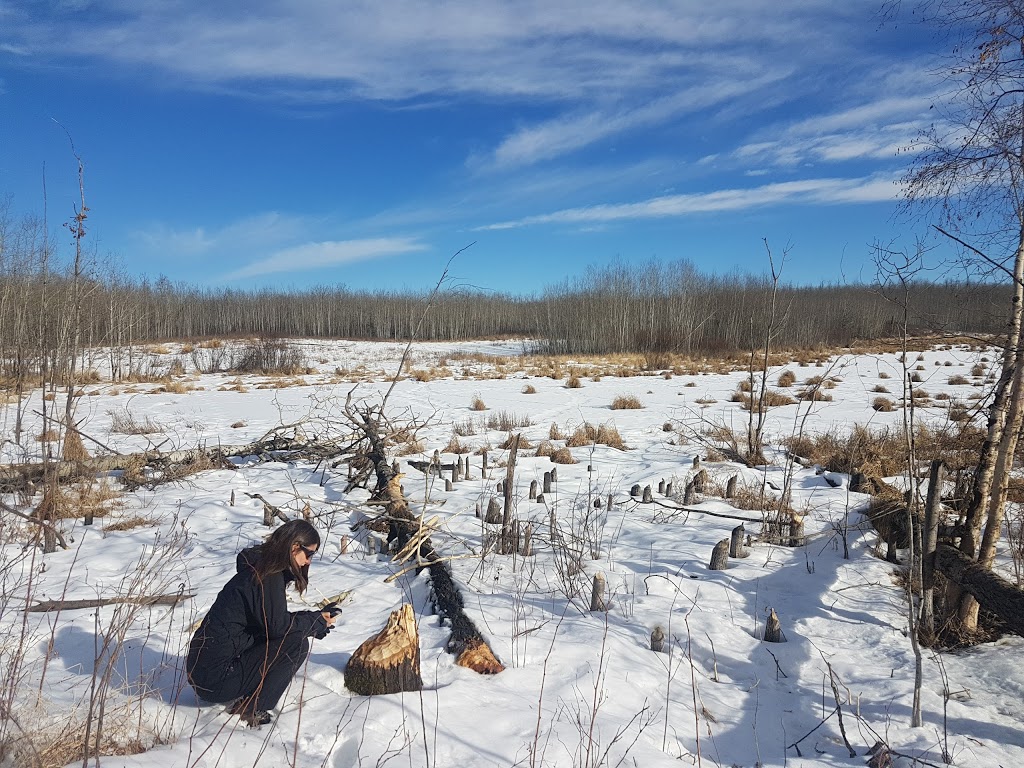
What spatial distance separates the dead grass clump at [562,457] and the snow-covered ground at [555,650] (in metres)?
1.20

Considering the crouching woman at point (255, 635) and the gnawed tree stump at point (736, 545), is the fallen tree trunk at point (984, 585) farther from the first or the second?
the crouching woman at point (255, 635)

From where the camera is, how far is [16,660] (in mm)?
2396

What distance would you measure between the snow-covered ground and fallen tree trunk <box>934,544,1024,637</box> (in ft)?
1.55

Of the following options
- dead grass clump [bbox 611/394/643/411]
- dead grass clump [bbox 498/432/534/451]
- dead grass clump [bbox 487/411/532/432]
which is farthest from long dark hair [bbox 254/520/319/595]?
dead grass clump [bbox 611/394/643/411]

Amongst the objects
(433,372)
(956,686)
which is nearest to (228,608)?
(956,686)

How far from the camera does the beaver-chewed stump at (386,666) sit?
311 centimetres

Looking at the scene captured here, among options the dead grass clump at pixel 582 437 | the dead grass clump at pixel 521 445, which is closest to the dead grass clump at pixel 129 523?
the dead grass clump at pixel 521 445

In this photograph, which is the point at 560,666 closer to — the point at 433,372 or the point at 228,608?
the point at 228,608

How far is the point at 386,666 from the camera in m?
3.11

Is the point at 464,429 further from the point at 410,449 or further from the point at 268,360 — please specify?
the point at 268,360

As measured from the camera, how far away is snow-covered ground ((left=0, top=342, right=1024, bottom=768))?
2754mm

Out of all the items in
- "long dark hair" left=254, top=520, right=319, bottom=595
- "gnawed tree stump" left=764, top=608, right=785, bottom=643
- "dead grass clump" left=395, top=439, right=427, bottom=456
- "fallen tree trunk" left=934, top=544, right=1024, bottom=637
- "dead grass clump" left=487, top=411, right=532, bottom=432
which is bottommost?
"gnawed tree stump" left=764, top=608, right=785, bottom=643

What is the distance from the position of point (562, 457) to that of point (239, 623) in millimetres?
7003

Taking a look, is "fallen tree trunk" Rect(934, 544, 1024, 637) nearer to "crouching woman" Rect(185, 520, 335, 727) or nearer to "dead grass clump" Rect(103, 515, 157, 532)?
"crouching woman" Rect(185, 520, 335, 727)
